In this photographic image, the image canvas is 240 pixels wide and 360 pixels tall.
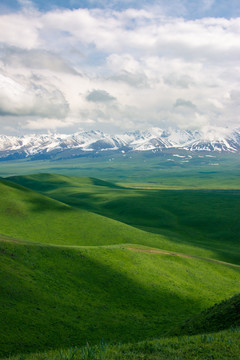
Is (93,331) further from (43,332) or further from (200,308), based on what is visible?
(200,308)

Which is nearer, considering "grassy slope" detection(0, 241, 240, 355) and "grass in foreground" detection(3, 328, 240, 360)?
"grass in foreground" detection(3, 328, 240, 360)

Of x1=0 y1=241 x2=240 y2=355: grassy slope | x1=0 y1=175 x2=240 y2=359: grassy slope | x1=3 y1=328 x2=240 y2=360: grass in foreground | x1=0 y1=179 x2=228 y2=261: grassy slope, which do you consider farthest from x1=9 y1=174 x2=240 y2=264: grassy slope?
x1=3 y1=328 x2=240 y2=360: grass in foreground

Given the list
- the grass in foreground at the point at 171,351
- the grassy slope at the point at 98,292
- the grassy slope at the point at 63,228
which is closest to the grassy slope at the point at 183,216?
the grassy slope at the point at 63,228

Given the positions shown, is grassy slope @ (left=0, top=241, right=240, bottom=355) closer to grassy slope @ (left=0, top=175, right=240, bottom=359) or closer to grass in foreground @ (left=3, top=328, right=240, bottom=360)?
grassy slope @ (left=0, top=175, right=240, bottom=359)

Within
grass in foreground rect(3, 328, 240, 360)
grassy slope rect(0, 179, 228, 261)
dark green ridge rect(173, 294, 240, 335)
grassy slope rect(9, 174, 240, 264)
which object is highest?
grass in foreground rect(3, 328, 240, 360)

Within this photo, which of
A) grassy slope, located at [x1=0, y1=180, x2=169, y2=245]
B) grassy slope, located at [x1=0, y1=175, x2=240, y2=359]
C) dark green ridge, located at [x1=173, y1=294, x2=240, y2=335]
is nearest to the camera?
dark green ridge, located at [x1=173, y1=294, x2=240, y2=335]

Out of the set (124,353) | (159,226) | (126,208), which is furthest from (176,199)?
(124,353)

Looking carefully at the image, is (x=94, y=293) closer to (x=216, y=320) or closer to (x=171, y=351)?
(x=216, y=320)

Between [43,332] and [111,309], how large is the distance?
12139 millimetres

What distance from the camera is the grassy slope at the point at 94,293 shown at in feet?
98.0

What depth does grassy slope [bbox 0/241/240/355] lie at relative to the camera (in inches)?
1176

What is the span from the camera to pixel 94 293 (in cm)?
4188

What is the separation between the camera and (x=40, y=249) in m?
49.5

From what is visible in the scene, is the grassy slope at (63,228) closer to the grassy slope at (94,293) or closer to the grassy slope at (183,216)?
the grassy slope at (183,216)
